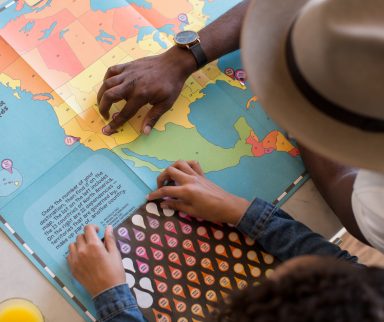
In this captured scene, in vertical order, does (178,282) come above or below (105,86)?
below

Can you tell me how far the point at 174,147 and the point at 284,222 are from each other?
24cm

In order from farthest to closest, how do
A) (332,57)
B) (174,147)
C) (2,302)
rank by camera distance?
1. (174,147)
2. (2,302)
3. (332,57)

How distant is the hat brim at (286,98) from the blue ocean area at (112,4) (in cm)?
44

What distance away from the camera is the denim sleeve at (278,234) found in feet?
Result: 2.52

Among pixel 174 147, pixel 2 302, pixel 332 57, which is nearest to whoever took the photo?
pixel 332 57

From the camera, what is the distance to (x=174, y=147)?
2.82 ft

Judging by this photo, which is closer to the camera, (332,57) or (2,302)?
(332,57)

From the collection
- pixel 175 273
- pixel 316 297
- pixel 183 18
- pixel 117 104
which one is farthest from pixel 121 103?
pixel 316 297

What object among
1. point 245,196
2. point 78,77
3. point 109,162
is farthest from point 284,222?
point 78,77

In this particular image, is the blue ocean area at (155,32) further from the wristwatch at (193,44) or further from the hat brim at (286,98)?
the hat brim at (286,98)

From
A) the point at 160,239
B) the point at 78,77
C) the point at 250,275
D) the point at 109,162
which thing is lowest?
the point at 250,275

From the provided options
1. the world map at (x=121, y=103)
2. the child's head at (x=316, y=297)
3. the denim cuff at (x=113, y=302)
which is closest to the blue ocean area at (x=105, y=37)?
the world map at (x=121, y=103)

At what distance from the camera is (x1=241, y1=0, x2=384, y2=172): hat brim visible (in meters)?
0.56

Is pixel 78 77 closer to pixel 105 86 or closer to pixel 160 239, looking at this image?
pixel 105 86
